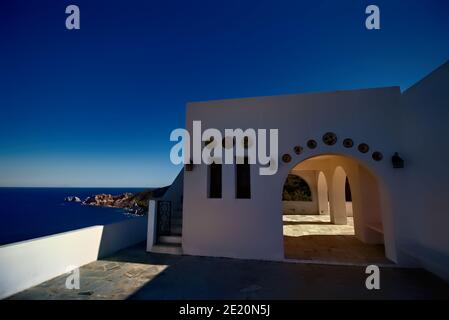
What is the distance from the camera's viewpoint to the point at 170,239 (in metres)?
6.07

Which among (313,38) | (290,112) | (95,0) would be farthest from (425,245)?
(95,0)

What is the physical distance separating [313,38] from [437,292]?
6.74 metres

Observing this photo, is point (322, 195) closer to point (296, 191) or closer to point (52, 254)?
point (296, 191)

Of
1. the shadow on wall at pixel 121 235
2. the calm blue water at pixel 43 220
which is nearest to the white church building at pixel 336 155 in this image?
the shadow on wall at pixel 121 235

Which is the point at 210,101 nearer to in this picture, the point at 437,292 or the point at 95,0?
the point at 95,0

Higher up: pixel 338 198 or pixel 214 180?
pixel 214 180

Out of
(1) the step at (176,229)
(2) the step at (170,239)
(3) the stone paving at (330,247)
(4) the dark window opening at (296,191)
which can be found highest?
(4) the dark window opening at (296,191)

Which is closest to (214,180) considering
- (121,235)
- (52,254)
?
(121,235)

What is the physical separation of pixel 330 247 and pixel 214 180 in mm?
4261

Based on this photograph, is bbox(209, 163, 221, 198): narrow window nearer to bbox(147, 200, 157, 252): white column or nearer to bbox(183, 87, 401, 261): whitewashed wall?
bbox(183, 87, 401, 261): whitewashed wall

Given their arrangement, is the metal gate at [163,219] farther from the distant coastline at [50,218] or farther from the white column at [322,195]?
the white column at [322,195]

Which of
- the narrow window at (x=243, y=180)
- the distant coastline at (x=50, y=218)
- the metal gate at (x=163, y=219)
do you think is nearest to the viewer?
the narrow window at (x=243, y=180)

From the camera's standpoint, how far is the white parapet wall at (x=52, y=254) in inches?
134

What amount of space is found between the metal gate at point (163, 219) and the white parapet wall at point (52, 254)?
1161 mm
